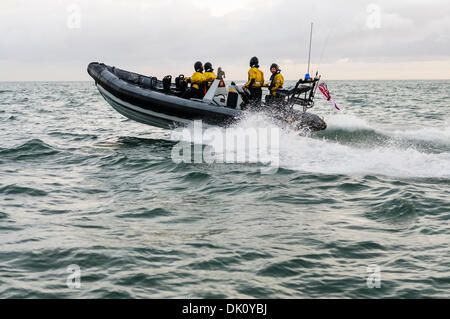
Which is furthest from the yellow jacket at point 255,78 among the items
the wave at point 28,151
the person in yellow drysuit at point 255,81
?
the wave at point 28,151

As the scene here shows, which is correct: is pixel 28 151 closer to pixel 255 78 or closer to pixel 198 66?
pixel 198 66

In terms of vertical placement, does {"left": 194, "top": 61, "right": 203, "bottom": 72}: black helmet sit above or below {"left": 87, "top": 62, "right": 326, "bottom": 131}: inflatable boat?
above

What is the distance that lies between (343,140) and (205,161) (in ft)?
11.2

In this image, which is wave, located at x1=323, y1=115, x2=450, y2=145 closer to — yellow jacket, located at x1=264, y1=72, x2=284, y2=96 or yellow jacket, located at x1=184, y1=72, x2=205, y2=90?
yellow jacket, located at x1=264, y1=72, x2=284, y2=96

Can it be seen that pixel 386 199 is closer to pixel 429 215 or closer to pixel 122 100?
pixel 429 215

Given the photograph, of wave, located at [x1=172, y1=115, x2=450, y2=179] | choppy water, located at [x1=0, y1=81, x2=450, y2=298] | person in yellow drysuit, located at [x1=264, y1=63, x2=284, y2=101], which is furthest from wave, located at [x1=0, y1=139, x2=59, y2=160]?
person in yellow drysuit, located at [x1=264, y1=63, x2=284, y2=101]

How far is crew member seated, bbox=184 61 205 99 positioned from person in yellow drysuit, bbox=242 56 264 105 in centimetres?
120

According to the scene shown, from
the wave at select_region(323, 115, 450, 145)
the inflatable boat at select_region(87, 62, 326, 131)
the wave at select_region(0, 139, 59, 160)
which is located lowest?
the wave at select_region(0, 139, 59, 160)

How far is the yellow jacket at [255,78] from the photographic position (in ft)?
32.6

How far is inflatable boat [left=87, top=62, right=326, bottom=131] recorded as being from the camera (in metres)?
9.80

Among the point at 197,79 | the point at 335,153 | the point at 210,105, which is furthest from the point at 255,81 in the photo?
the point at 335,153

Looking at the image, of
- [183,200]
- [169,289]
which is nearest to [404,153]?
[183,200]

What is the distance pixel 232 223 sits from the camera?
517 centimetres

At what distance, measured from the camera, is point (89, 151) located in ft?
33.6
